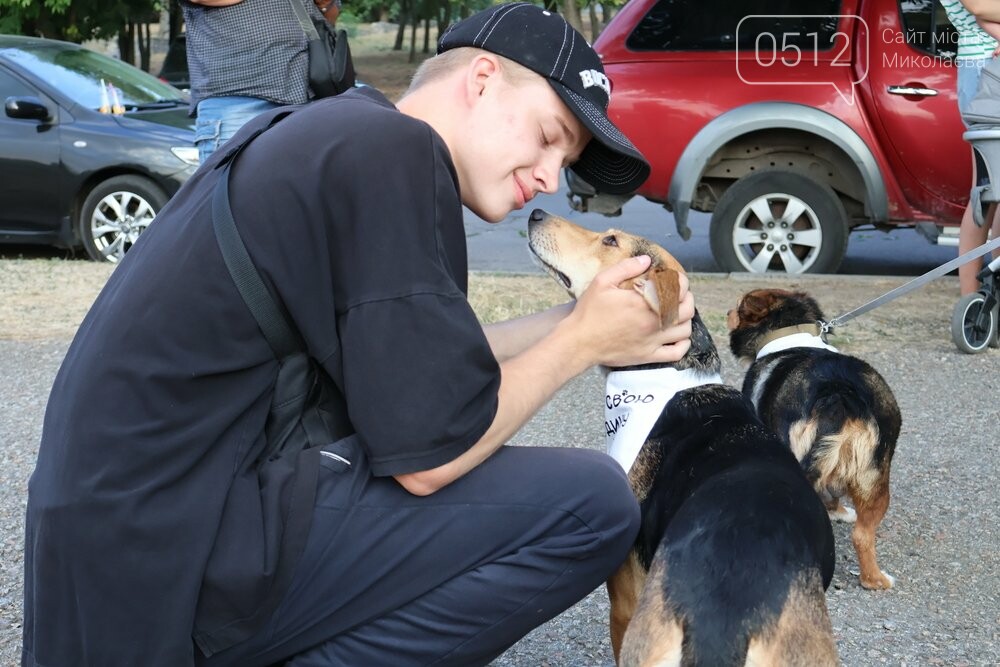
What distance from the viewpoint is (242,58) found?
5.15m

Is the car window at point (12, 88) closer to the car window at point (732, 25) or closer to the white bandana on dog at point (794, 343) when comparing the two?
the car window at point (732, 25)

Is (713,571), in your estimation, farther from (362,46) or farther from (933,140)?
(362,46)

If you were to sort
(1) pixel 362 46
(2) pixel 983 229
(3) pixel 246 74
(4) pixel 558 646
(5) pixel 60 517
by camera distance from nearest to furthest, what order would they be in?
(5) pixel 60 517 → (4) pixel 558 646 → (3) pixel 246 74 → (2) pixel 983 229 → (1) pixel 362 46

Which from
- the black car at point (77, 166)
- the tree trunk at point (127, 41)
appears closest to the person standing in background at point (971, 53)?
the black car at point (77, 166)

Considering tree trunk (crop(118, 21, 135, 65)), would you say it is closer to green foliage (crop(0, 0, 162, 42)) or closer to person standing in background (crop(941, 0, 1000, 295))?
green foliage (crop(0, 0, 162, 42))

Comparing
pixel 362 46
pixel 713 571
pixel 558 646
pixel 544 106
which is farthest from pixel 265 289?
pixel 362 46

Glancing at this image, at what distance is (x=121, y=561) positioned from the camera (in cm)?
202

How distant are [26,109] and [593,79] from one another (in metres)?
7.55

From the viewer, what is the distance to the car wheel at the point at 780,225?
7.75 meters

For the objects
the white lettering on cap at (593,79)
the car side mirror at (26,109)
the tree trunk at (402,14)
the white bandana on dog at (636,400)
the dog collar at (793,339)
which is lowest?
the tree trunk at (402,14)

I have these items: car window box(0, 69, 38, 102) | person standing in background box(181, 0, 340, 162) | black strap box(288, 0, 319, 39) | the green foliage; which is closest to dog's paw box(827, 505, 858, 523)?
person standing in background box(181, 0, 340, 162)

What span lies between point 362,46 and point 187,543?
43.5 m

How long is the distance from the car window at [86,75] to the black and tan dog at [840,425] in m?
7.01

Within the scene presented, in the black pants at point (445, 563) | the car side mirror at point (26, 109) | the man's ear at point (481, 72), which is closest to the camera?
the black pants at point (445, 563)
